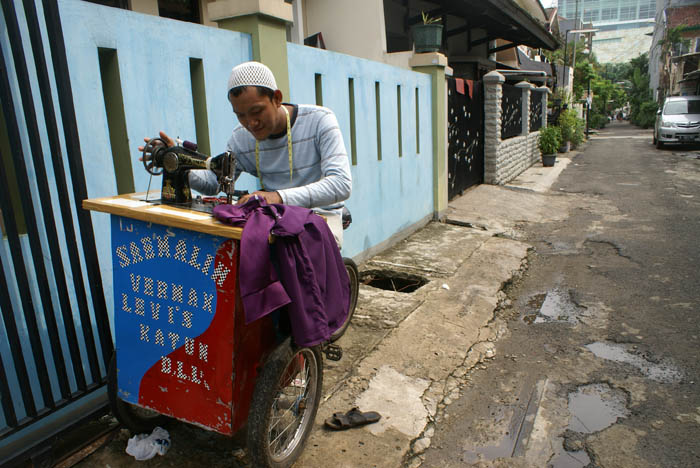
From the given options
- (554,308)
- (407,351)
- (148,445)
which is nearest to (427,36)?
(554,308)

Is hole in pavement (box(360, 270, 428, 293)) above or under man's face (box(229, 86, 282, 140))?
under

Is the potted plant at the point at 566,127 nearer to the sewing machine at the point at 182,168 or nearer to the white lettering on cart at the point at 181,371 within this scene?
the sewing machine at the point at 182,168

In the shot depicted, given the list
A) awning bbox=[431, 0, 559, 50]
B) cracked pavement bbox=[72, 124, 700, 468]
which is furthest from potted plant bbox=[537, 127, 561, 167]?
cracked pavement bbox=[72, 124, 700, 468]

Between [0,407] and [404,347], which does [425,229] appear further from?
[0,407]

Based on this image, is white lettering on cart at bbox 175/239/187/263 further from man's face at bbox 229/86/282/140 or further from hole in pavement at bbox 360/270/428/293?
hole in pavement at bbox 360/270/428/293

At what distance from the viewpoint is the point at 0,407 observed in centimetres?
246

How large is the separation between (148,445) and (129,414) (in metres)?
0.18

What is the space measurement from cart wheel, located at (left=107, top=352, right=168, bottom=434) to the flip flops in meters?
0.92

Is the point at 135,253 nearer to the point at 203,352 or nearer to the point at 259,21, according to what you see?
the point at 203,352

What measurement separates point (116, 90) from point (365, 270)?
10.7 ft

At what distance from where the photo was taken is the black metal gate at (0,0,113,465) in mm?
2275

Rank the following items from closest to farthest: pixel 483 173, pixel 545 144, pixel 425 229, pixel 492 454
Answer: pixel 492 454 → pixel 425 229 → pixel 483 173 → pixel 545 144

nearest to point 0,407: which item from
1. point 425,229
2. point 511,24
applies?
point 425,229

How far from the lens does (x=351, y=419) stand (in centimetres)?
285
